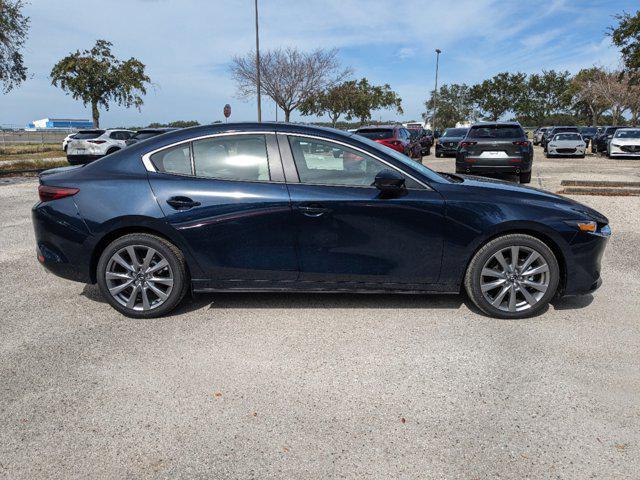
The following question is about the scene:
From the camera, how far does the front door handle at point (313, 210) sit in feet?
12.6

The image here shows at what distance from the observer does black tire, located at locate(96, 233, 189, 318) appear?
3.96 m

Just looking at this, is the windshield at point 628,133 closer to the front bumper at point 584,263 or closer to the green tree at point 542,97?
Answer: the front bumper at point 584,263

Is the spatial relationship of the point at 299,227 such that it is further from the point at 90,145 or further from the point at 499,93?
the point at 499,93

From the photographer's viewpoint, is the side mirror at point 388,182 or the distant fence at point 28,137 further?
the distant fence at point 28,137

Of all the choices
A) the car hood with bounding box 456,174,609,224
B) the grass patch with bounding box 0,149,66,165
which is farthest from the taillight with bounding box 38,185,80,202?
the grass patch with bounding box 0,149,66,165

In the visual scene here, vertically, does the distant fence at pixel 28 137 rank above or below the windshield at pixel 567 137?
above

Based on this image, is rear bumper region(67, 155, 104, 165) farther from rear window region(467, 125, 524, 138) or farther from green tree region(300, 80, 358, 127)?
green tree region(300, 80, 358, 127)

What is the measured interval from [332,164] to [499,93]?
216 feet

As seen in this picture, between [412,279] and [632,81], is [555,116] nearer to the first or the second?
[632,81]

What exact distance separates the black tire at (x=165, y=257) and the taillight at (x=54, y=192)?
21.2 inches

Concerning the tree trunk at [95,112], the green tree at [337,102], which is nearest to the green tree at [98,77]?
the tree trunk at [95,112]

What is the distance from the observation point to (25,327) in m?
3.94

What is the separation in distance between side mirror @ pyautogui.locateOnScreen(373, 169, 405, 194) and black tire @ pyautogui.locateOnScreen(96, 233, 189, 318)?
5.57ft

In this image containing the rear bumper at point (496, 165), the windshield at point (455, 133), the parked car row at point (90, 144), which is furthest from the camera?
the windshield at point (455, 133)
